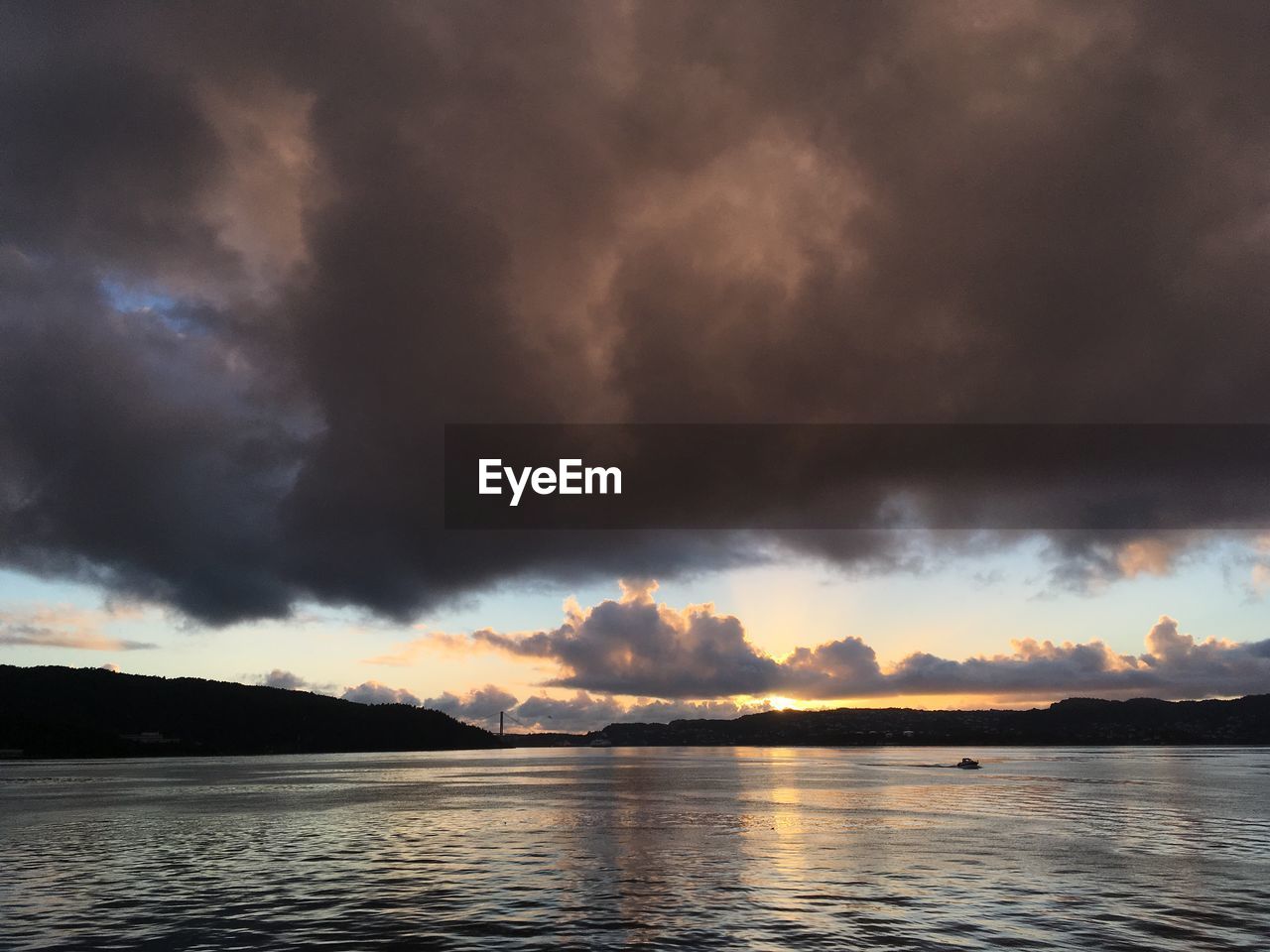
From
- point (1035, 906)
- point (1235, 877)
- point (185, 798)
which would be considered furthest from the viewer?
point (185, 798)

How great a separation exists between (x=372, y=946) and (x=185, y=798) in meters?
94.7

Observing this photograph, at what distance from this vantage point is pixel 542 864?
5322 centimetres

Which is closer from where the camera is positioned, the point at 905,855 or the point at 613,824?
the point at 905,855

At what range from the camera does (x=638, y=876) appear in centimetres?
4866

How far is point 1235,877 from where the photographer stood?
48094mm

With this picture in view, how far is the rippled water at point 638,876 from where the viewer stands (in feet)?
113

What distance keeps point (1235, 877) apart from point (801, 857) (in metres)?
23.4

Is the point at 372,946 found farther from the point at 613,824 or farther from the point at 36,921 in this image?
the point at 613,824

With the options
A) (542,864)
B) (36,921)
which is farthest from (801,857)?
(36,921)

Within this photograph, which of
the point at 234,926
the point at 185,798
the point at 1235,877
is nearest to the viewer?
the point at 234,926

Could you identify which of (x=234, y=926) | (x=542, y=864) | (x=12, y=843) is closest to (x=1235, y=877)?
(x=542, y=864)

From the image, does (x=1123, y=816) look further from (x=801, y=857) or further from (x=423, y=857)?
(x=423, y=857)

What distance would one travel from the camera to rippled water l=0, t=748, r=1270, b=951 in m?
34.4

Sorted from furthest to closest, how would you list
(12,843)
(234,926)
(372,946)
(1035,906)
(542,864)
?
Answer: (12,843), (542,864), (1035,906), (234,926), (372,946)
